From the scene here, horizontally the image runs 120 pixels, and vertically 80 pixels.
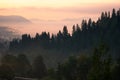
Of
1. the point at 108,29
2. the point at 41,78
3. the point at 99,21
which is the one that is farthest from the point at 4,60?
the point at 99,21

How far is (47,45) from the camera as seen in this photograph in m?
192

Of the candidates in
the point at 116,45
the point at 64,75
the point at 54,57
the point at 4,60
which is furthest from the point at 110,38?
the point at 64,75

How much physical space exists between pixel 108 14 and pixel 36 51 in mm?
30254

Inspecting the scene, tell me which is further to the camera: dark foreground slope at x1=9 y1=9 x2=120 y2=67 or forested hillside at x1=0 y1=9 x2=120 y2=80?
dark foreground slope at x1=9 y1=9 x2=120 y2=67

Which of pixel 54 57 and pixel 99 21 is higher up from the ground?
pixel 99 21

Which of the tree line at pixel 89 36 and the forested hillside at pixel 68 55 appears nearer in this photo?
the forested hillside at pixel 68 55

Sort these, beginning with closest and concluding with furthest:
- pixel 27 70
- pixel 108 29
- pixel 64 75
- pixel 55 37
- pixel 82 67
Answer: pixel 82 67 < pixel 64 75 < pixel 27 70 < pixel 108 29 < pixel 55 37

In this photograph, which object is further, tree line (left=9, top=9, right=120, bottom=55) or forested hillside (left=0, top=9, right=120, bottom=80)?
tree line (left=9, top=9, right=120, bottom=55)

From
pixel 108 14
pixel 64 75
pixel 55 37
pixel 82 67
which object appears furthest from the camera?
pixel 55 37

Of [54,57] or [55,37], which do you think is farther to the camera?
[55,37]

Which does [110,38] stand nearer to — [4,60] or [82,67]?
[4,60]

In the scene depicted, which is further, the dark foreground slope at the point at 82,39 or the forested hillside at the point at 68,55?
the dark foreground slope at the point at 82,39

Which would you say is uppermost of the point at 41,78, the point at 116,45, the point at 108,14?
the point at 108,14

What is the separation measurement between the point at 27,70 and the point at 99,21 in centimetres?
7756
